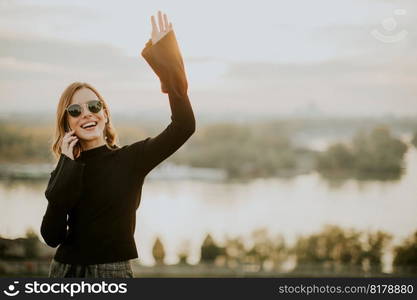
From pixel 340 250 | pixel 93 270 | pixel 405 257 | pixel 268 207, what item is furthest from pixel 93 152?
pixel 268 207

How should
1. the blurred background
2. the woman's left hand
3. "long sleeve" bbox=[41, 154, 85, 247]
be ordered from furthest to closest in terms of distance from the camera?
1. the blurred background
2. the woman's left hand
3. "long sleeve" bbox=[41, 154, 85, 247]

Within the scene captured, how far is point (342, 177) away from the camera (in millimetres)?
12594

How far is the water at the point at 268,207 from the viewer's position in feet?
38.6

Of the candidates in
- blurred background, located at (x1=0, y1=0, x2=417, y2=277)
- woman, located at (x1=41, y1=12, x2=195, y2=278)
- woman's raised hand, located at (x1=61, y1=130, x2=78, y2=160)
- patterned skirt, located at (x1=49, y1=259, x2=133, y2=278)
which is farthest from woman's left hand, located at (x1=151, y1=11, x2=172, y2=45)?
blurred background, located at (x1=0, y1=0, x2=417, y2=277)

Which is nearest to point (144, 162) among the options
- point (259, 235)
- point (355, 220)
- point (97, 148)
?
point (97, 148)

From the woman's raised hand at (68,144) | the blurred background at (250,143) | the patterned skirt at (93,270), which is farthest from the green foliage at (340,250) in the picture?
the woman's raised hand at (68,144)

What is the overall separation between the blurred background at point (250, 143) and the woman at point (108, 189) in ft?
27.6

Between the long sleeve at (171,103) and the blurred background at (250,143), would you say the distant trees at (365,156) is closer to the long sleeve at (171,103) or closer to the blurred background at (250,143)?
the blurred background at (250,143)

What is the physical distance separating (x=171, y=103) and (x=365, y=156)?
37.2ft

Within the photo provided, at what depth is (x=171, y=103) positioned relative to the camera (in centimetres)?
169

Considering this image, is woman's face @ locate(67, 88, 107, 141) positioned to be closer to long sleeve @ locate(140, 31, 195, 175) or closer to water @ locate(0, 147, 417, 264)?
long sleeve @ locate(140, 31, 195, 175)

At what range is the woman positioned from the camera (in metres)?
1.65

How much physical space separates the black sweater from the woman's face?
93 millimetres

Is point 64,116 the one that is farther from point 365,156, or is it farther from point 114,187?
point 365,156
